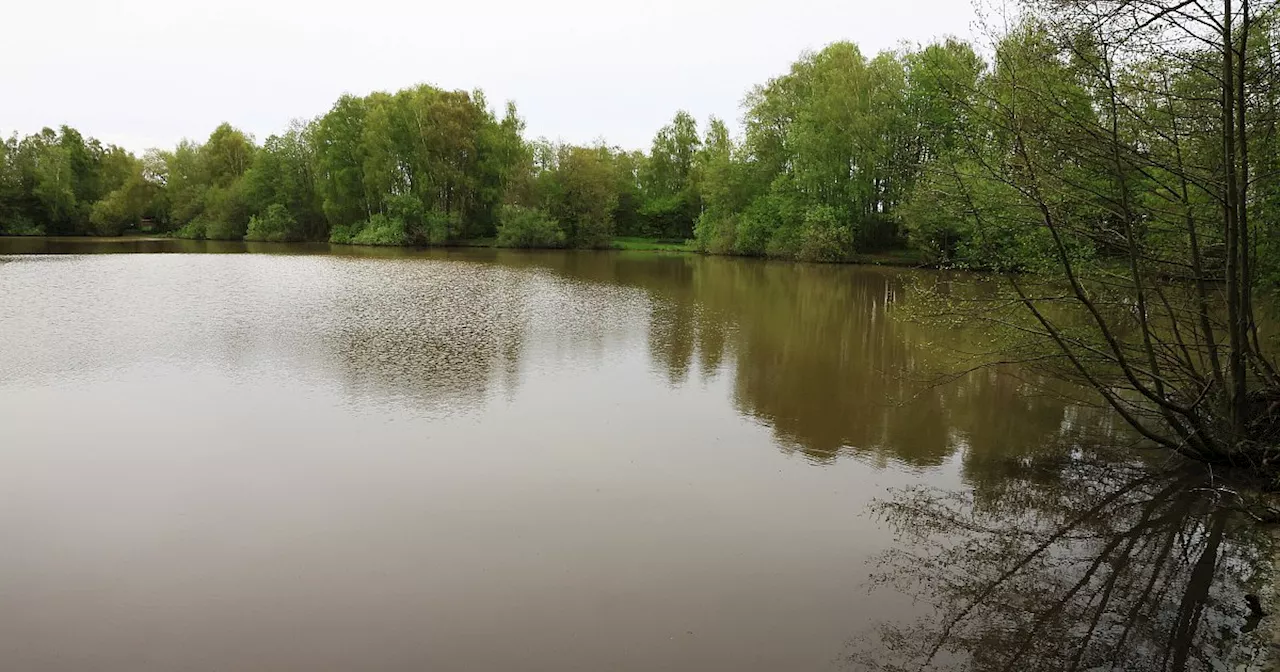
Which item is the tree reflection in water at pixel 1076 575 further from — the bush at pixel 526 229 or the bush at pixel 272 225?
the bush at pixel 272 225

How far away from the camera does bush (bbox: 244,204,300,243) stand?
5694 cm

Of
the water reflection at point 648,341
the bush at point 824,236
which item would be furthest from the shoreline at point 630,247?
the water reflection at point 648,341

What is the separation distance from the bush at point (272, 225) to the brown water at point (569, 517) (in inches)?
1819

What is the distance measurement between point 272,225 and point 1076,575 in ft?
202

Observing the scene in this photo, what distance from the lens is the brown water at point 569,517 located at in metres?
4.89

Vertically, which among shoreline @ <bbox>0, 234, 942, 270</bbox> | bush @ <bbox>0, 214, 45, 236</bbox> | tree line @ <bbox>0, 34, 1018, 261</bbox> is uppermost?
tree line @ <bbox>0, 34, 1018, 261</bbox>

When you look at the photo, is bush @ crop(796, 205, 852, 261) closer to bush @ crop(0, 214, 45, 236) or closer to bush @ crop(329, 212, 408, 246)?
bush @ crop(329, 212, 408, 246)

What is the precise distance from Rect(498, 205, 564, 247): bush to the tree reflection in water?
146ft

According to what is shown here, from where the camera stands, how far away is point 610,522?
677 cm

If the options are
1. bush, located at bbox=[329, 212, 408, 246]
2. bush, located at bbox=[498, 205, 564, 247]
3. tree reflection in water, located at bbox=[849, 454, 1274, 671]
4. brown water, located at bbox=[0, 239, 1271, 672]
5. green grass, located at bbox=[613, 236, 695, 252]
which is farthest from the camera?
bush, located at bbox=[329, 212, 408, 246]

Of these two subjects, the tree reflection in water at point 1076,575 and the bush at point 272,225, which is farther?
the bush at point 272,225

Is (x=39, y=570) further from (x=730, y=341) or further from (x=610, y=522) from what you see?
(x=730, y=341)

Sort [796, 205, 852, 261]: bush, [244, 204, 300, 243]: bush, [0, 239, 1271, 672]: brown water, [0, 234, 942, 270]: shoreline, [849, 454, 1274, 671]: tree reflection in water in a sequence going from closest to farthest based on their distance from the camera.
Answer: [849, 454, 1274, 671]: tree reflection in water, [0, 239, 1271, 672]: brown water, [796, 205, 852, 261]: bush, [0, 234, 942, 270]: shoreline, [244, 204, 300, 243]: bush

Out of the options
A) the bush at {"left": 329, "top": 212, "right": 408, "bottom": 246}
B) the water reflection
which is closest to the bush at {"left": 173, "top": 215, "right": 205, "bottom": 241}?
the bush at {"left": 329, "top": 212, "right": 408, "bottom": 246}
